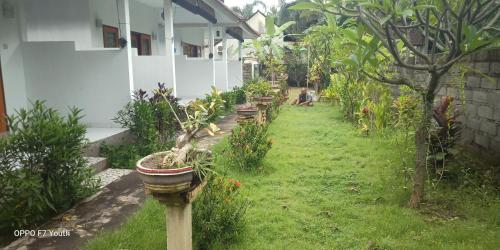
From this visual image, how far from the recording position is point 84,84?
6.77 metres

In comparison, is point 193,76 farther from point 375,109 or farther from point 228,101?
point 375,109

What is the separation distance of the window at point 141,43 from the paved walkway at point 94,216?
5625 mm

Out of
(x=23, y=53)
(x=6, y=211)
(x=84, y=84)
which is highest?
(x=23, y=53)

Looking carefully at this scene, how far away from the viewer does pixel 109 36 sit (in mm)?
8625

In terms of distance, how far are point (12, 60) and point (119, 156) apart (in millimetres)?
2571

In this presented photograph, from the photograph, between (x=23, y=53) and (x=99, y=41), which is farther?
(x=99, y=41)

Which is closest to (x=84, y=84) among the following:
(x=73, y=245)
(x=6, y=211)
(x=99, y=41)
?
(x=99, y=41)

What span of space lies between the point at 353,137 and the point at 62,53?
5998mm

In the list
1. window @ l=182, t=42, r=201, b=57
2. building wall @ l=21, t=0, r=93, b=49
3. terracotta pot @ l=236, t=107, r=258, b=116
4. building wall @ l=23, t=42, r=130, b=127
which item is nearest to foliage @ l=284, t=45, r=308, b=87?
window @ l=182, t=42, r=201, b=57

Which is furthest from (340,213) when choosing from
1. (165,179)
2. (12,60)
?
(12,60)

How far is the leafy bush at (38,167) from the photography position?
3496 mm

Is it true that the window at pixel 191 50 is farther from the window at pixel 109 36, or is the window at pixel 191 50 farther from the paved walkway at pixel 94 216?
the paved walkway at pixel 94 216

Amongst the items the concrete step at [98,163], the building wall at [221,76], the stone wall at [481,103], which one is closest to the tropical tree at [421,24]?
the stone wall at [481,103]

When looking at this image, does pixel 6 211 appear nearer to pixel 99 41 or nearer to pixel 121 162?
pixel 121 162
